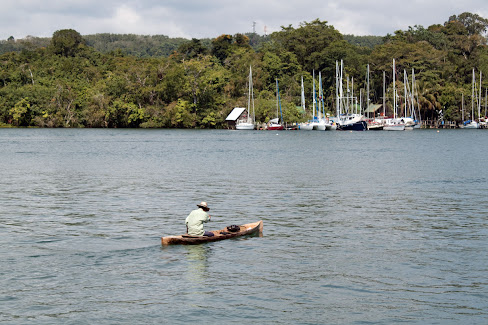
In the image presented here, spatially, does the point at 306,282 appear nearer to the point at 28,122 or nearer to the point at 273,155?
the point at 273,155

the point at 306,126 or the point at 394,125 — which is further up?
the point at 306,126

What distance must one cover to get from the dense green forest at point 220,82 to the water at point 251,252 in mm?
104051

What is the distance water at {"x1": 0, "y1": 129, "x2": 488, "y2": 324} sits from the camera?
17.0 meters

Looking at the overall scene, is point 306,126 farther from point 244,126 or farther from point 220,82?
point 220,82

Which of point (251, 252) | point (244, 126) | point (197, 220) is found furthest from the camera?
point (244, 126)

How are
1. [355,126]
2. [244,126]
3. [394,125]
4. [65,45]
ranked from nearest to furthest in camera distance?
1. [355,126]
2. [394,125]
3. [244,126]
4. [65,45]

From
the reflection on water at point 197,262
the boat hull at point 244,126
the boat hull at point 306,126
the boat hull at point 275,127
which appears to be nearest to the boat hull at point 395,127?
the boat hull at point 306,126

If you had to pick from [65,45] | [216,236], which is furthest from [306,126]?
[216,236]

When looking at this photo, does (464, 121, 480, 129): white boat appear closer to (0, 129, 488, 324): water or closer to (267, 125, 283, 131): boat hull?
(267, 125, 283, 131): boat hull

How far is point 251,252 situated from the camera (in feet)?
76.4

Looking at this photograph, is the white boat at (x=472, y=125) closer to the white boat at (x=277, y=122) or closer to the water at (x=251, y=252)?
the white boat at (x=277, y=122)

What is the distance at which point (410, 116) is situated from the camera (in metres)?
154

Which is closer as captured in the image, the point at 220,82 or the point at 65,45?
the point at 220,82

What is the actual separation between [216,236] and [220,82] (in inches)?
5160
